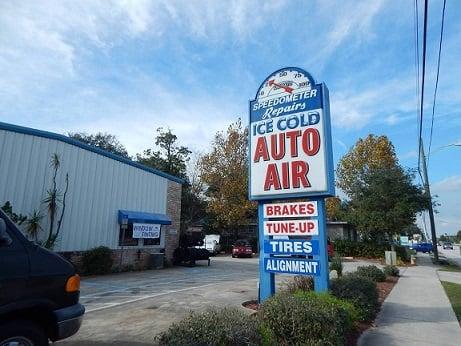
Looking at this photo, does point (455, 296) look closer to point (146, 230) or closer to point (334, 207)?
point (146, 230)

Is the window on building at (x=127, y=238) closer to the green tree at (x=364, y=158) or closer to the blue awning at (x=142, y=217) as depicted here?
the blue awning at (x=142, y=217)

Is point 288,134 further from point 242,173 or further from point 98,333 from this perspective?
point 242,173

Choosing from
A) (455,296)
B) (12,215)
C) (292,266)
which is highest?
(12,215)

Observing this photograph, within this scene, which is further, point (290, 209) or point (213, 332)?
point (290, 209)

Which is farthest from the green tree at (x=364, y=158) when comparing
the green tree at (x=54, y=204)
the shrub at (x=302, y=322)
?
the shrub at (x=302, y=322)

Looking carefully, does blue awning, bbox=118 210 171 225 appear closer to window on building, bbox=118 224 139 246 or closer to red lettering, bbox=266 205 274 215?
window on building, bbox=118 224 139 246

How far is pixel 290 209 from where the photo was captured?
8.29m

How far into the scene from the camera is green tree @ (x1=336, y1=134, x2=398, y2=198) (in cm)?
4000

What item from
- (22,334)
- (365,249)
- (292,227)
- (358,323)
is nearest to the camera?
(22,334)

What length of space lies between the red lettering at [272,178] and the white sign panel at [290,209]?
42 centimetres

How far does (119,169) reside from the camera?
17.8m

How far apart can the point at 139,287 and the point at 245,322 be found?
8469 millimetres

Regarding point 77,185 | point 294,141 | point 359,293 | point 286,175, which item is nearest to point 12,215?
point 77,185

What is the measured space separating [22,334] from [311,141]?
6.25 metres
